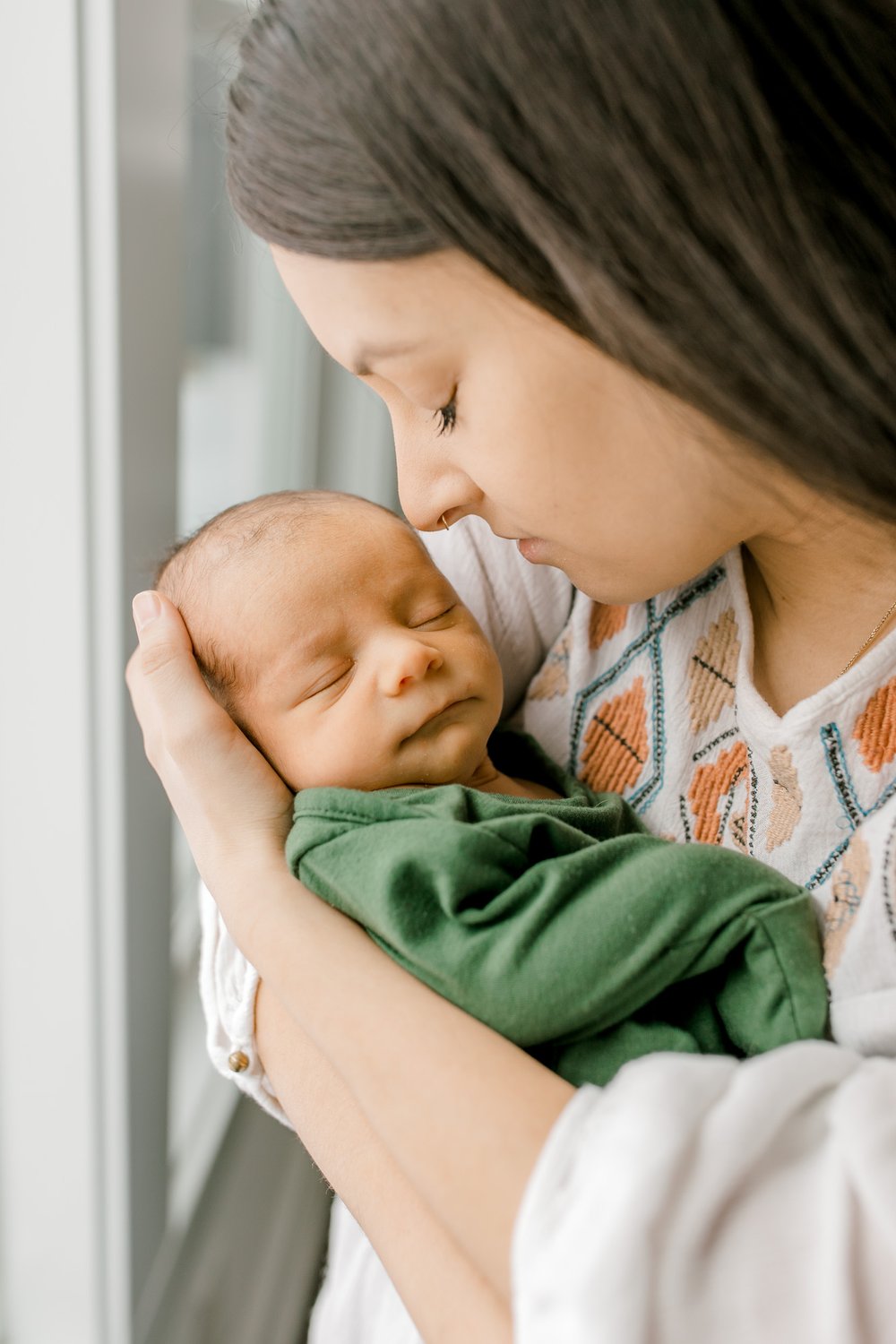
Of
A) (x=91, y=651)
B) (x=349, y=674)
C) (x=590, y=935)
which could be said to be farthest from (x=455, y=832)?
(x=91, y=651)

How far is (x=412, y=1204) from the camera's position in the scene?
2.63 ft

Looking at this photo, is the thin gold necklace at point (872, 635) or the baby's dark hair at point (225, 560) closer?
the thin gold necklace at point (872, 635)

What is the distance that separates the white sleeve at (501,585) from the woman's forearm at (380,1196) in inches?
18.1

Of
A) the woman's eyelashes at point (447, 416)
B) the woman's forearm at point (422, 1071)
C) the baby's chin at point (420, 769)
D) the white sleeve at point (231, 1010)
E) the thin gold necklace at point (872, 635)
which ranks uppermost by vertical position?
the woman's eyelashes at point (447, 416)

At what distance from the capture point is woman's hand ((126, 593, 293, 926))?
3.03 ft

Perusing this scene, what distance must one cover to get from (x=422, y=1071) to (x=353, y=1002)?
0.27 feet

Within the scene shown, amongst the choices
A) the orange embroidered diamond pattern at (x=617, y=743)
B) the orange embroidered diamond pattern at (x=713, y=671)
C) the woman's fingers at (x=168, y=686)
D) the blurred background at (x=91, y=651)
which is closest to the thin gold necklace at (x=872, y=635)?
the orange embroidered diamond pattern at (x=713, y=671)

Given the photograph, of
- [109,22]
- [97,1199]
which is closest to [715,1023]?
[97,1199]

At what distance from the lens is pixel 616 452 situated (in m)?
0.79

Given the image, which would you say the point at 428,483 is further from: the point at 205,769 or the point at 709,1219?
the point at 709,1219

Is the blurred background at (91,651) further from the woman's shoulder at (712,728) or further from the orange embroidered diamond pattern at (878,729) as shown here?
the orange embroidered diamond pattern at (878,729)

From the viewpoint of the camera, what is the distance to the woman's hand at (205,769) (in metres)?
0.92

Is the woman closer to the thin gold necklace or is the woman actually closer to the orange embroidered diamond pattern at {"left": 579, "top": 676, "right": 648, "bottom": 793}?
the thin gold necklace

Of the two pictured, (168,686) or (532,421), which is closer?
(532,421)
